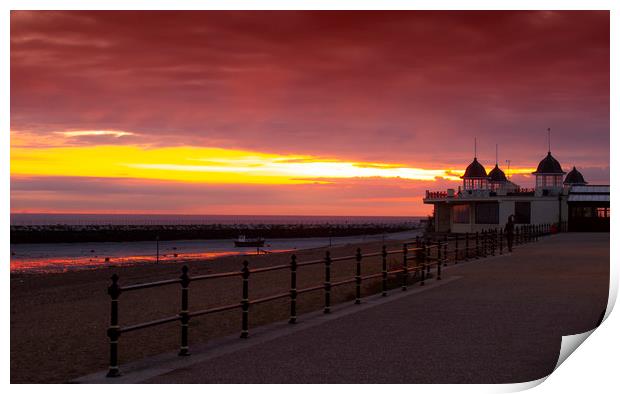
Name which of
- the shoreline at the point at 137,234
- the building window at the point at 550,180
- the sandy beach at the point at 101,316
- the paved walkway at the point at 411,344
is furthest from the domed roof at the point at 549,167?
the paved walkway at the point at 411,344

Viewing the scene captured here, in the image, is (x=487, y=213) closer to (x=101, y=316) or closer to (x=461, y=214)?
(x=461, y=214)

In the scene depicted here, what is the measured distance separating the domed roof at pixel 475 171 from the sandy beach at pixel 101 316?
40.3m

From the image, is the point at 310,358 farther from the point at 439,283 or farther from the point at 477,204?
the point at 477,204

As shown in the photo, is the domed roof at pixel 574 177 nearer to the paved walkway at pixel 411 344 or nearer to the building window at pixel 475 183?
the building window at pixel 475 183

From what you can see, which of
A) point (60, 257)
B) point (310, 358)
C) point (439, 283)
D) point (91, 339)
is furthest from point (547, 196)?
point (310, 358)

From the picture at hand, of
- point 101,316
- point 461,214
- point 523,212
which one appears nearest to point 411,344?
point 101,316

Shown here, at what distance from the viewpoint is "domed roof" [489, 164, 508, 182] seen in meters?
87.2

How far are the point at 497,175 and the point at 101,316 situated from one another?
236 feet

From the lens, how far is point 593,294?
57.5 ft

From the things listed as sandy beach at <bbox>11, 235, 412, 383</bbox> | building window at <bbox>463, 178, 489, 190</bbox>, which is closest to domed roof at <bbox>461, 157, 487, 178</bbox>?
building window at <bbox>463, 178, 489, 190</bbox>

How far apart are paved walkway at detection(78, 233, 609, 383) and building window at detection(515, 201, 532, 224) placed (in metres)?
51.1

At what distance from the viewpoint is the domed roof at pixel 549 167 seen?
252 ft

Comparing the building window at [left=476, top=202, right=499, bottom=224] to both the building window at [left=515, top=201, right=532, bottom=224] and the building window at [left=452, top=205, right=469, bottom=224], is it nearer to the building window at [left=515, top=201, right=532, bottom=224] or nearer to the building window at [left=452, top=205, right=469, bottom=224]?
the building window at [left=452, top=205, right=469, bottom=224]

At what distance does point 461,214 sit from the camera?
2815 inches
